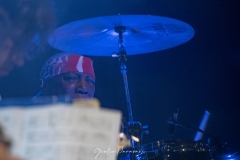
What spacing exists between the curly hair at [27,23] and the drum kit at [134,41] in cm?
33

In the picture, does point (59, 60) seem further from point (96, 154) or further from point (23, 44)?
point (96, 154)

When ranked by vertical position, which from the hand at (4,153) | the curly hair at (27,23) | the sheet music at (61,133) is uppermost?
the curly hair at (27,23)

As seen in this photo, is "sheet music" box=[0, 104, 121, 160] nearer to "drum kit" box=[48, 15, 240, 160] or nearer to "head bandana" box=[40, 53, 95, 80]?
"drum kit" box=[48, 15, 240, 160]

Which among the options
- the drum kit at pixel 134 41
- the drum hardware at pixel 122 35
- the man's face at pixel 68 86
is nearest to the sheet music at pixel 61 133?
the drum kit at pixel 134 41

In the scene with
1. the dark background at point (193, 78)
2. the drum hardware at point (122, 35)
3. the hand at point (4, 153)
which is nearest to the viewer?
the hand at point (4, 153)

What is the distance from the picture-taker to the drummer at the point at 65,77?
232 centimetres

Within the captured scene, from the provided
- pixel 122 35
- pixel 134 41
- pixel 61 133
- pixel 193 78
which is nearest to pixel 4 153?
pixel 61 133

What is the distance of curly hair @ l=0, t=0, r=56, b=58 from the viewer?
93.4 inches

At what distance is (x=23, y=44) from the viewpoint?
249cm

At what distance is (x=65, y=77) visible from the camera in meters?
2.33

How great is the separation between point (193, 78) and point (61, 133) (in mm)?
2656

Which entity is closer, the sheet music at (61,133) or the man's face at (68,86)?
the sheet music at (61,133)

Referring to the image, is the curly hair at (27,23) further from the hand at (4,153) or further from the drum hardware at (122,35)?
the hand at (4,153)

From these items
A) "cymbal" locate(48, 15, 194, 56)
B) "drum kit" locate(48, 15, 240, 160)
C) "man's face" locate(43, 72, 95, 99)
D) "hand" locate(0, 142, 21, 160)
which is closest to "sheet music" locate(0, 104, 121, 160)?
"hand" locate(0, 142, 21, 160)
